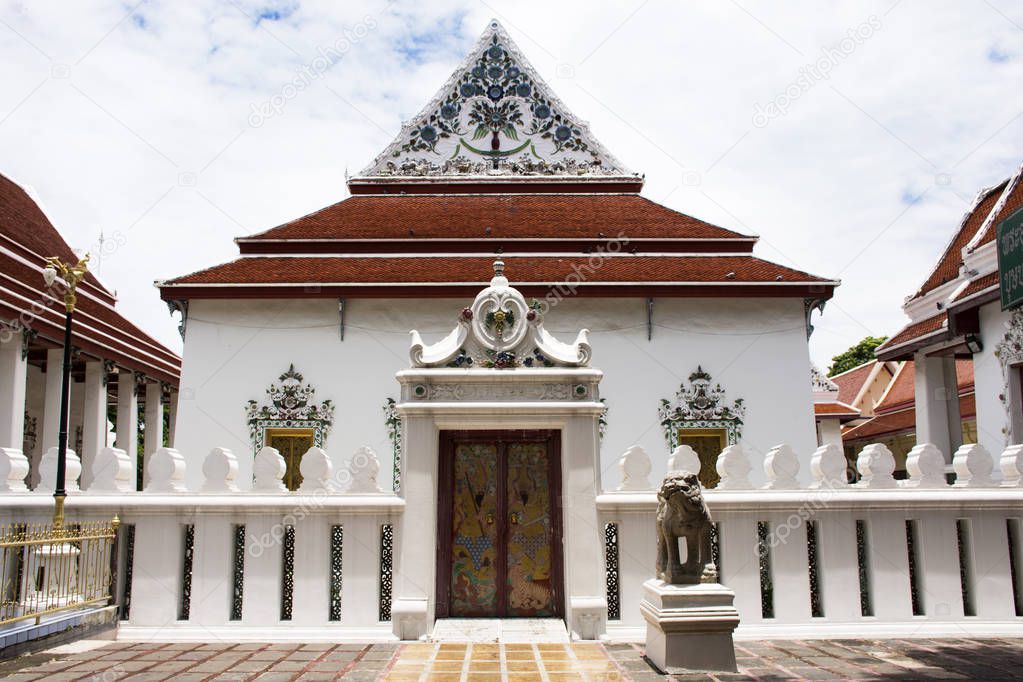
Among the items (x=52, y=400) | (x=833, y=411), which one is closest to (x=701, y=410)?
(x=833, y=411)

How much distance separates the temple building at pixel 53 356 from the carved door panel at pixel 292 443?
13.0ft

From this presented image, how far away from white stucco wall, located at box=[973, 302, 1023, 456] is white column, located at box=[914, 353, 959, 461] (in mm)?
1781

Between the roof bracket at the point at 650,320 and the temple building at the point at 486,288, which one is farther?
the roof bracket at the point at 650,320

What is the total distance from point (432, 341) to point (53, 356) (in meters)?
8.38

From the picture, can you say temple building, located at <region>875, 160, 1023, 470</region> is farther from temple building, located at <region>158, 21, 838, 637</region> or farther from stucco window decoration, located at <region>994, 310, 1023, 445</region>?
temple building, located at <region>158, 21, 838, 637</region>

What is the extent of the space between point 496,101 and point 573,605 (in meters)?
11.3

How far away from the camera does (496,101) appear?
1586 cm

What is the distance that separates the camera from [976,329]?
468 inches

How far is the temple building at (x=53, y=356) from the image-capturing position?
13.9 meters

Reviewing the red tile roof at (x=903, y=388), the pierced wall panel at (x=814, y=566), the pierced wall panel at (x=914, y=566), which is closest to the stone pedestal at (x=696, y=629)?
the pierced wall panel at (x=814, y=566)

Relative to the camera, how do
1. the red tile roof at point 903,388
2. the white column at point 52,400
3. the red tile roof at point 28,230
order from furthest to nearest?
the red tile roof at point 903,388 < the red tile roof at point 28,230 < the white column at point 52,400

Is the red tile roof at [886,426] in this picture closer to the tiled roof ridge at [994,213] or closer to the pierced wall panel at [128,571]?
the tiled roof ridge at [994,213]

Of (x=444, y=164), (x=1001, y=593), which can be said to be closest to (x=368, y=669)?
(x=1001, y=593)

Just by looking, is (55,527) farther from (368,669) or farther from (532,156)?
(532,156)
